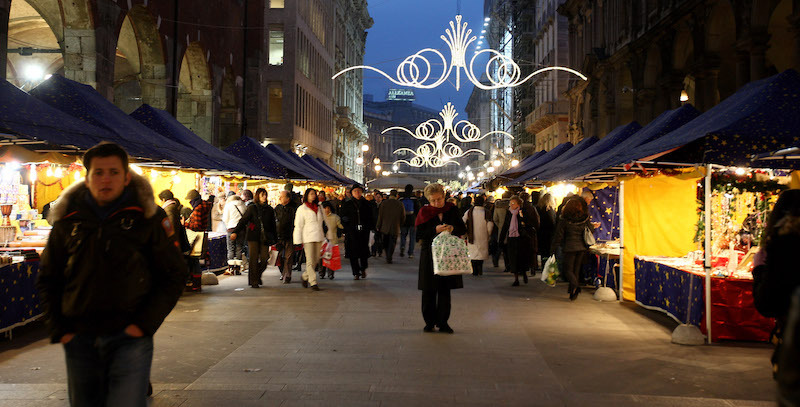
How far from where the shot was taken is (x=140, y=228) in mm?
3730

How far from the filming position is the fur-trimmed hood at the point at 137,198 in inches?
146

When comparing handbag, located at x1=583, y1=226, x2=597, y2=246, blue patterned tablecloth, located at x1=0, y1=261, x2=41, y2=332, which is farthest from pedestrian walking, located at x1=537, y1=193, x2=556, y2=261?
blue patterned tablecloth, located at x1=0, y1=261, x2=41, y2=332

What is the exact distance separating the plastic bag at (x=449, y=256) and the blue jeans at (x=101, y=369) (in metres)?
5.91

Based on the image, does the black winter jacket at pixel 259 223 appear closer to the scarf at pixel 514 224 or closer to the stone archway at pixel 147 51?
the scarf at pixel 514 224

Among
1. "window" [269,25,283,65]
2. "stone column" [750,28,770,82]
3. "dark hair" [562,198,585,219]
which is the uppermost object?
"window" [269,25,283,65]

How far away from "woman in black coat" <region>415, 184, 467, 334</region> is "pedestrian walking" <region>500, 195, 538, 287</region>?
19.7 feet

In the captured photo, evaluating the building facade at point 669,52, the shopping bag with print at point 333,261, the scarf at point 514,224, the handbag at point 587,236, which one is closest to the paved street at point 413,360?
the handbag at point 587,236

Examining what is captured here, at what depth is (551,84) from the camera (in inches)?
2018

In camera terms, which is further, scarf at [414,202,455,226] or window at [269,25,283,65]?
window at [269,25,283,65]

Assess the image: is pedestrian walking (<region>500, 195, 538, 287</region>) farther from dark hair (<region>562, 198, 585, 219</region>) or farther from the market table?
the market table

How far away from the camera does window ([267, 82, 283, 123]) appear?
48.7 meters

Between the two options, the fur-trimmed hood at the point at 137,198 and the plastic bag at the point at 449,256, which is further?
the plastic bag at the point at 449,256

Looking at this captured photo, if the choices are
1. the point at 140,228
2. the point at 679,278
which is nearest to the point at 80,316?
the point at 140,228

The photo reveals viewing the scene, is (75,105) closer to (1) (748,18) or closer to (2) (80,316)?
(2) (80,316)
